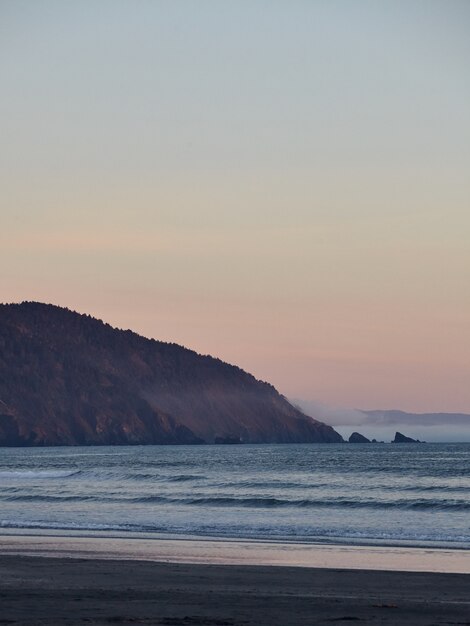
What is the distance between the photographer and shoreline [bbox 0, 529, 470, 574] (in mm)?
23141

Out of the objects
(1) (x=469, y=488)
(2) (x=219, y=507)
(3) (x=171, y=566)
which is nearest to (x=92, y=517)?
(2) (x=219, y=507)

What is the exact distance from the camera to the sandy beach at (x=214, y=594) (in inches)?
572

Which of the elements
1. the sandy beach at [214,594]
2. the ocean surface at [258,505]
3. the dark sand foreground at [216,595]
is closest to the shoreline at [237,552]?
the sandy beach at [214,594]

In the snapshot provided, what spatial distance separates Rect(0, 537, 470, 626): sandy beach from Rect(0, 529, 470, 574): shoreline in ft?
3.35

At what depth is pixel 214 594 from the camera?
56.3 ft

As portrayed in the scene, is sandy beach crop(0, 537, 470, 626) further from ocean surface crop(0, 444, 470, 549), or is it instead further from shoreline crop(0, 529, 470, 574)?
ocean surface crop(0, 444, 470, 549)

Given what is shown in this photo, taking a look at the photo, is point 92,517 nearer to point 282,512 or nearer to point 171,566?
point 282,512

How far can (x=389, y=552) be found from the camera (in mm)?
26188

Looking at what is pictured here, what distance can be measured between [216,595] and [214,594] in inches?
5.1

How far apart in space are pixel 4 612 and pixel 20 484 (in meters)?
49.0

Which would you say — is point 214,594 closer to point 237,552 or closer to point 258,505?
point 237,552

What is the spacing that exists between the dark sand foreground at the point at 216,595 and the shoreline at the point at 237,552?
61.5 inches

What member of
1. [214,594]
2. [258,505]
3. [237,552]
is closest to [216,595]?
[214,594]

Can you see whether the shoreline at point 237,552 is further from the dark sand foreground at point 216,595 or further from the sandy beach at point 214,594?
the dark sand foreground at point 216,595
